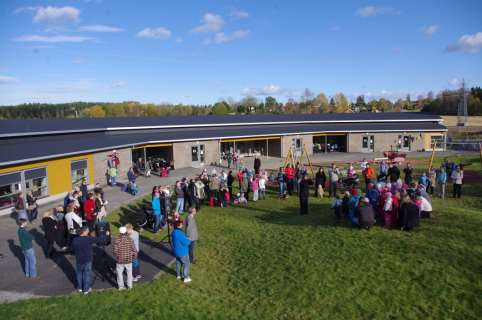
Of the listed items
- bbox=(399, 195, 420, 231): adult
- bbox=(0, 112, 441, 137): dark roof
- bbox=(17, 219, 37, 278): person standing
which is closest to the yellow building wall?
bbox=(0, 112, 441, 137): dark roof

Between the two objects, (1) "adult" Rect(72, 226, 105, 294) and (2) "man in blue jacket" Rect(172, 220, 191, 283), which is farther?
(2) "man in blue jacket" Rect(172, 220, 191, 283)

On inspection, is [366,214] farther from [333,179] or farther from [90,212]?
[90,212]

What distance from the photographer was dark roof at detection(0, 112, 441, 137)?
2539 centimetres

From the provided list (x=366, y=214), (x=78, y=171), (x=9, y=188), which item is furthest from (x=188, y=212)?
(x=78, y=171)

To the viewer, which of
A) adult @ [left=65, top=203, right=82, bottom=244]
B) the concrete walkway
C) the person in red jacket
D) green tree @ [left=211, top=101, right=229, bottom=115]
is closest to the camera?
the concrete walkway

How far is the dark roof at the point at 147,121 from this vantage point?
25.4 m

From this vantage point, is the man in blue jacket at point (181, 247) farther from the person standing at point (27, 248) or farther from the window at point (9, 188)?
the window at point (9, 188)

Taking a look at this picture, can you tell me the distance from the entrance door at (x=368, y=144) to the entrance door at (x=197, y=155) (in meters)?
18.9

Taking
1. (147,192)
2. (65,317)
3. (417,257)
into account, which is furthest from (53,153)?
(417,257)

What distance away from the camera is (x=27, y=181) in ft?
62.8

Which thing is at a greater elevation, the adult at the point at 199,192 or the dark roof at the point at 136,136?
the dark roof at the point at 136,136

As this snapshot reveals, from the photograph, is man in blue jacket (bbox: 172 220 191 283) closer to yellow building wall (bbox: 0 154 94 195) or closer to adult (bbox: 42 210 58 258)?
adult (bbox: 42 210 58 258)

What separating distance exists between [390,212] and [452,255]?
261cm

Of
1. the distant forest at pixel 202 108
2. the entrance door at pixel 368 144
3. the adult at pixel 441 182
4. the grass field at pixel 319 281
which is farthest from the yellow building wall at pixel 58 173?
the distant forest at pixel 202 108
